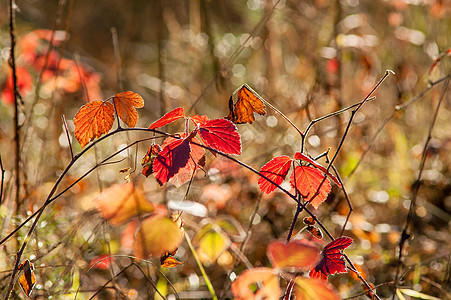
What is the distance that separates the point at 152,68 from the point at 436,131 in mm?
2678

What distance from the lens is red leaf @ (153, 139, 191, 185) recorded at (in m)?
0.79

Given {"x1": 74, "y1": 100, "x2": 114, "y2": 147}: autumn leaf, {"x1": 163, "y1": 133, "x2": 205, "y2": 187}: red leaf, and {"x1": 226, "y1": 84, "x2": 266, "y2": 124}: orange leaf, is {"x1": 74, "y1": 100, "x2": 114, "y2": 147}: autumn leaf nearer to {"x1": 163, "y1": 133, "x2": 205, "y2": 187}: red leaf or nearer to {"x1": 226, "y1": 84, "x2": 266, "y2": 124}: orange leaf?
{"x1": 163, "y1": 133, "x2": 205, "y2": 187}: red leaf

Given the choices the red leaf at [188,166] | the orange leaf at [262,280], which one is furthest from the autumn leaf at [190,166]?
the orange leaf at [262,280]

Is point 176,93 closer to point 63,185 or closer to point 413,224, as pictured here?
point 63,185

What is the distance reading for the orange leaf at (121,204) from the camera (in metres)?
0.86

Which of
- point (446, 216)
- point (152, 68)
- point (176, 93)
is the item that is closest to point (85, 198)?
point (176, 93)

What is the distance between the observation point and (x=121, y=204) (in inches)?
34.5

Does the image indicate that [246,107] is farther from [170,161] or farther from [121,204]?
[121,204]

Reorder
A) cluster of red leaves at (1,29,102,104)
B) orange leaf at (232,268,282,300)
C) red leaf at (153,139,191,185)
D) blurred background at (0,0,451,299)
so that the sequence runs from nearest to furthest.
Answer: orange leaf at (232,268,282,300) < red leaf at (153,139,191,185) < blurred background at (0,0,451,299) < cluster of red leaves at (1,29,102,104)

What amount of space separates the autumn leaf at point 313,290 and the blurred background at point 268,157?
37cm

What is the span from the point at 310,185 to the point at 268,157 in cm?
98

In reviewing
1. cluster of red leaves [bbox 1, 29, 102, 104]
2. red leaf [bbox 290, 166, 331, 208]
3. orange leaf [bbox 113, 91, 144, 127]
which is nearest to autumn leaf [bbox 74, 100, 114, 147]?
orange leaf [bbox 113, 91, 144, 127]

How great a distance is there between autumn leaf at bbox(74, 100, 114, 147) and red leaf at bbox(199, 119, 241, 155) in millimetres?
185

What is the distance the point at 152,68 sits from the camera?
4.25 m
